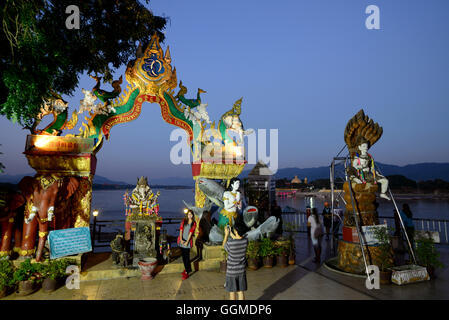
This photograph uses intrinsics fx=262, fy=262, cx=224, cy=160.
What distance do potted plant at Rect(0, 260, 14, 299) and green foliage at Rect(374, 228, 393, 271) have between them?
28.2ft

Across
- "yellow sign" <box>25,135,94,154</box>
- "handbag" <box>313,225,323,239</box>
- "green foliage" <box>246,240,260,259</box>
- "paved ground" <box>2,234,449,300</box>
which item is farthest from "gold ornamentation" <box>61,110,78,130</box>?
"handbag" <box>313,225,323,239</box>

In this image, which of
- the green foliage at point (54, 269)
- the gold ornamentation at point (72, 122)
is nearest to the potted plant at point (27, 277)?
the green foliage at point (54, 269)

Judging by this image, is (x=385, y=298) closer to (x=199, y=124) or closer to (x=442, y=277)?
(x=442, y=277)

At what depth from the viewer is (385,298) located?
556cm

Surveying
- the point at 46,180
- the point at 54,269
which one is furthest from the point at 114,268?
the point at 46,180

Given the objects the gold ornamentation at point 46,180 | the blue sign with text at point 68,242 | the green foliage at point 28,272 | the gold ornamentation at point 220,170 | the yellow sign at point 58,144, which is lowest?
the green foliage at point 28,272

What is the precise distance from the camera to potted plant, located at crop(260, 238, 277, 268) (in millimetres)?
7906

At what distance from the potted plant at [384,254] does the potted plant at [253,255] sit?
3.16 m

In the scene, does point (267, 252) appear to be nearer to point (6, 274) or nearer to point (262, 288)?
point (262, 288)

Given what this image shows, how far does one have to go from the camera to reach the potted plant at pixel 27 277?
18.7 feet

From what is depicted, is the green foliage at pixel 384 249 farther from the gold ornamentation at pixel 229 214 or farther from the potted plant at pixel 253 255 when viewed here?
the gold ornamentation at pixel 229 214

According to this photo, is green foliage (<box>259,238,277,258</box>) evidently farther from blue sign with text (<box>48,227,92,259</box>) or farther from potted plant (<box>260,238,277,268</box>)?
blue sign with text (<box>48,227,92,259</box>)
